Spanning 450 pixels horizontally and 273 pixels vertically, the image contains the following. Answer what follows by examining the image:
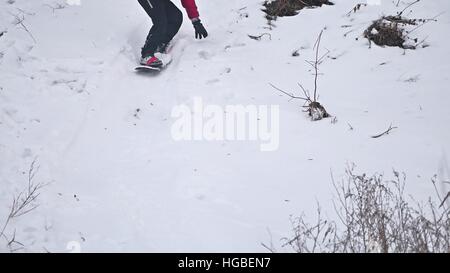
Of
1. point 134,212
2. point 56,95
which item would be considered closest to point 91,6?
point 56,95

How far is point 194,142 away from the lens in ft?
13.4

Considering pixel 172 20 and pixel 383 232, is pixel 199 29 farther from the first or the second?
pixel 383 232

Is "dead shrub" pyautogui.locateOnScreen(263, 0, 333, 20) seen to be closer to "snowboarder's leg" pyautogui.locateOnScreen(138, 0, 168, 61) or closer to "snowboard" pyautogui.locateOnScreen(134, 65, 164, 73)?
"snowboarder's leg" pyautogui.locateOnScreen(138, 0, 168, 61)

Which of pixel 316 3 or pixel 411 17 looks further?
pixel 316 3

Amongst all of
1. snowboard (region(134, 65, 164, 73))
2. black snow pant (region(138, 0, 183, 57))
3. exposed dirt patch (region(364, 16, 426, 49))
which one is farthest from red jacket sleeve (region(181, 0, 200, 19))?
exposed dirt patch (region(364, 16, 426, 49))

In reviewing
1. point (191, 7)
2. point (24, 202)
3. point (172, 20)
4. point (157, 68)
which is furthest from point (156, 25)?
point (24, 202)

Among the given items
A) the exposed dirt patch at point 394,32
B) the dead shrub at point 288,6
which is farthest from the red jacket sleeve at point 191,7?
the exposed dirt patch at point 394,32

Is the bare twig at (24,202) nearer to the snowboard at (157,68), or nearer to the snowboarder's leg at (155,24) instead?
the snowboard at (157,68)

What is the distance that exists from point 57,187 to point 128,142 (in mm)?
927

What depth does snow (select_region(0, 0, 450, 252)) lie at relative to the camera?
3070mm

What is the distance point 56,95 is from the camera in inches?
185

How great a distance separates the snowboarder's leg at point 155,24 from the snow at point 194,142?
0.35 metres

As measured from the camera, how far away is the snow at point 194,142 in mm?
3070
